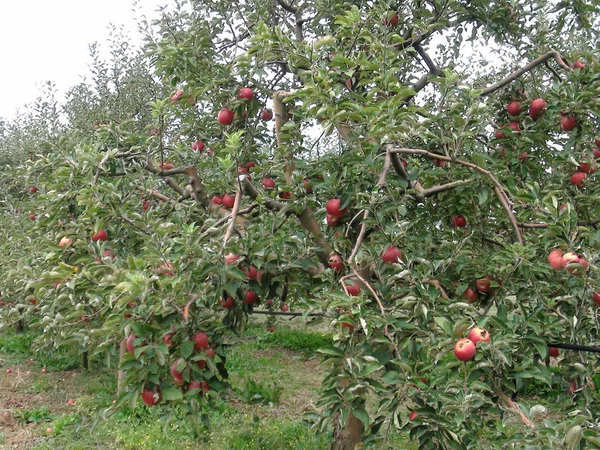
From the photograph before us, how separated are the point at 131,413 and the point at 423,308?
4.05 meters

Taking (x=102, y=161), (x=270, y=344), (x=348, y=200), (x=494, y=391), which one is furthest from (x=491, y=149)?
(x=270, y=344)

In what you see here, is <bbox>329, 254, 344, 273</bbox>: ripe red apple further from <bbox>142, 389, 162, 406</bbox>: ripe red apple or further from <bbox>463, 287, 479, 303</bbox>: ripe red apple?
<bbox>142, 389, 162, 406</bbox>: ripe red apple

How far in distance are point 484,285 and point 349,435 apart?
1.46m

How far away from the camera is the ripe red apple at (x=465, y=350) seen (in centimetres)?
193

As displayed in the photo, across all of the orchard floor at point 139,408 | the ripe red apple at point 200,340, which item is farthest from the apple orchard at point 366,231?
the orchard floor at point 139,408

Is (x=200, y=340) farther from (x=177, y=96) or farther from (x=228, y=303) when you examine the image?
(x=177, y=96)

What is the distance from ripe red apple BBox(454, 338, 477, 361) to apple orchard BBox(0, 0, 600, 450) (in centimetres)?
1

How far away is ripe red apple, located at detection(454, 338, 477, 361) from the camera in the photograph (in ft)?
6.33

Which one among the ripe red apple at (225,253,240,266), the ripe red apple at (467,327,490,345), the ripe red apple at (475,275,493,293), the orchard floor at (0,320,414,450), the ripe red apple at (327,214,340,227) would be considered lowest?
the orchard floor at (0,320,414,450)

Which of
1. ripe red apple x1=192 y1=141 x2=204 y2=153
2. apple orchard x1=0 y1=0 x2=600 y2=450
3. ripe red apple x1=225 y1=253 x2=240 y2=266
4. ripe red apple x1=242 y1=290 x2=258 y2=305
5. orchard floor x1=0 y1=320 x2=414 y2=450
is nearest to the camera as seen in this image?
apple orchard x1=0 y1=0 x2=600 y2=450

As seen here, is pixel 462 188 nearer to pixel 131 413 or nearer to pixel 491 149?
pixel 491 149

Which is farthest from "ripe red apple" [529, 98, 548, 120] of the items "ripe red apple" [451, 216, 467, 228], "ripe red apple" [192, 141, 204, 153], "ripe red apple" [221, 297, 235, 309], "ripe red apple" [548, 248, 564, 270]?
"ripe red apple" [192, 141, 204, 153]

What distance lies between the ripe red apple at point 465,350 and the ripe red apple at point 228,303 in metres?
1.05

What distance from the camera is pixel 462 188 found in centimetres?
284
